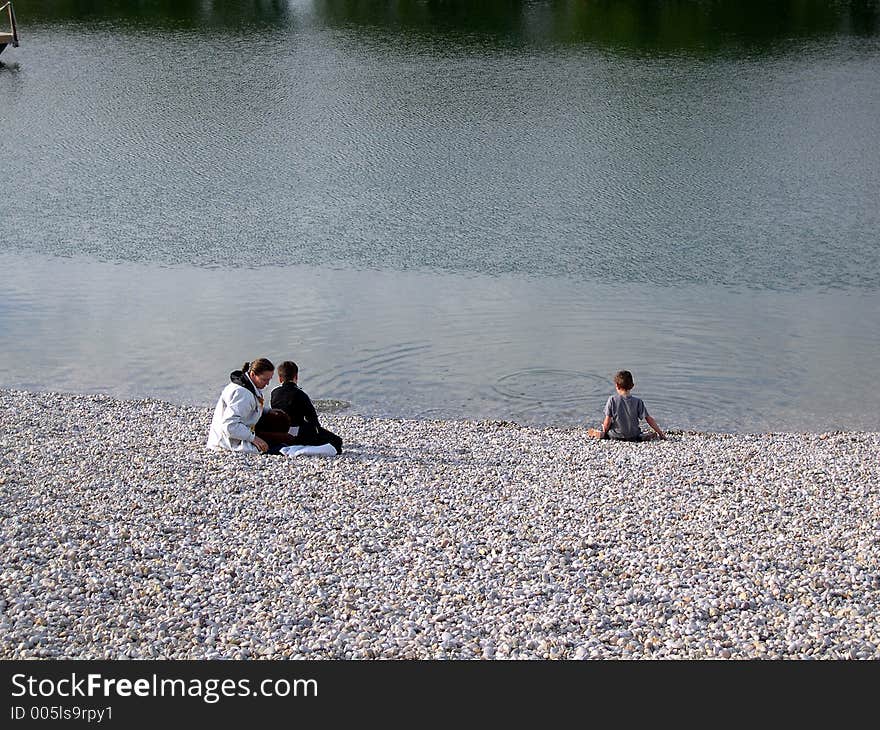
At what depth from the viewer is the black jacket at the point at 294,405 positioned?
12508mm

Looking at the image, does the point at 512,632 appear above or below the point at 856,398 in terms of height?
above

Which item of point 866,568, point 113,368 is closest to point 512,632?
point 866,568

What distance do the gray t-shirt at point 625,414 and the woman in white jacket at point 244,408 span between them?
4.52 meters

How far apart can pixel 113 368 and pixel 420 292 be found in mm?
6746

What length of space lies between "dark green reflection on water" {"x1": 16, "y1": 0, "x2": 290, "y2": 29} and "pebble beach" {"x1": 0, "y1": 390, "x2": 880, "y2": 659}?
52739 millimetres

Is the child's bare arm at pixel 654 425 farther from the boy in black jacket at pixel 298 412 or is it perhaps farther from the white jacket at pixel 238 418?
the white jacket at pixel 238 418

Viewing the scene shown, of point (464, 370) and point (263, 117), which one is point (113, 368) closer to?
point (464, 370)

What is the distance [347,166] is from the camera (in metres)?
34.3

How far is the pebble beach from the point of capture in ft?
26.8

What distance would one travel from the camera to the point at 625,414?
561 inches

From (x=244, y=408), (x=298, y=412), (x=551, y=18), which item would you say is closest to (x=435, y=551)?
(x=298, y=412)

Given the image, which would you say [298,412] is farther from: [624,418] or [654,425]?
[654,425]

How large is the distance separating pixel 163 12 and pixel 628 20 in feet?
87.4

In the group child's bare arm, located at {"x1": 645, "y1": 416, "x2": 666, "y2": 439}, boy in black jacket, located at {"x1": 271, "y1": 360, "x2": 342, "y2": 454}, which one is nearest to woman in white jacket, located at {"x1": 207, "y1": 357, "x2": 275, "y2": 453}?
boy in black jacket, located at {"x1": 271, "y1": 360, "x2": 342, "y2": 454}
